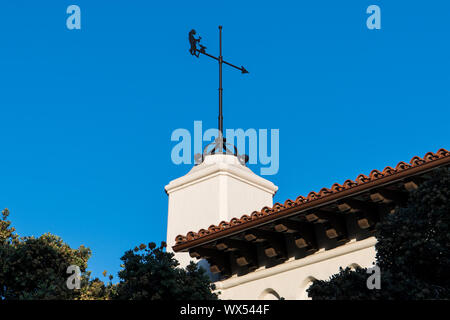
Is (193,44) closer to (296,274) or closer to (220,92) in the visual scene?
(220,92)

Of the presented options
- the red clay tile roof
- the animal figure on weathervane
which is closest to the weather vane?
the animal figure on weathervane

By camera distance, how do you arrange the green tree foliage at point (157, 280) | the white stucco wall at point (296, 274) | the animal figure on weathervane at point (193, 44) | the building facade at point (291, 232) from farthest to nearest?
the animal figure on weathervane at point (193, 44) → the white stucco wall at point (296, 274) → the building facade at point (291, 232) → the green tree foliage at point (157, 280)

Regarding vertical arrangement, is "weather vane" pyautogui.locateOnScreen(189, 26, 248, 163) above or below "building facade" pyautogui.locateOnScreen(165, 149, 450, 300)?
above

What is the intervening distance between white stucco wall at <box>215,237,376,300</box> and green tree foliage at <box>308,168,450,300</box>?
2.93 m

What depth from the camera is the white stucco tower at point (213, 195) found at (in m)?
16.5

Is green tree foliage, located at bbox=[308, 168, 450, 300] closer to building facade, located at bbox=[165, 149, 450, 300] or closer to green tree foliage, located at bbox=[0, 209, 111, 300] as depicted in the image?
building facade, located at bbox=[165, 149, 450, 300]

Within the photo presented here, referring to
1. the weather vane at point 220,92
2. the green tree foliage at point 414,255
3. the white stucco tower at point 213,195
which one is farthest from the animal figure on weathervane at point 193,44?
the green tree foliage at point 414,255

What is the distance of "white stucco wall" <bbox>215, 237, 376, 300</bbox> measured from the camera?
514 inches

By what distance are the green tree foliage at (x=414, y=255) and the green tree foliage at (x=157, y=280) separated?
223 centimetres

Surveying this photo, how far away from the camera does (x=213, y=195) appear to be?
16734 millimetres

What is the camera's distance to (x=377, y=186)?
12.2 metres

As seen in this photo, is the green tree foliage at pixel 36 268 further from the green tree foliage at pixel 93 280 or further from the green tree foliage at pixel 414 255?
the green tree foliage at pixel 414 255

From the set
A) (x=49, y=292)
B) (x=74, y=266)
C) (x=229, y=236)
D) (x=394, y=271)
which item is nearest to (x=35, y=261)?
(x=74, y=266)
